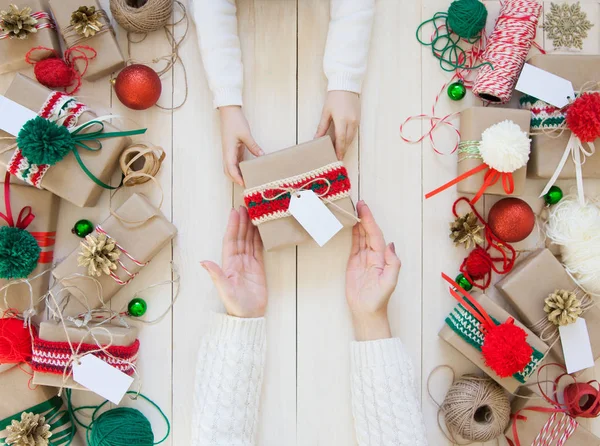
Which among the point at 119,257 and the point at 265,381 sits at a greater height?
the point at 119,257

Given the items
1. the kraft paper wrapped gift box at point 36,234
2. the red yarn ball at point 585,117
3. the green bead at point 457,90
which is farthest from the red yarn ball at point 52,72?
the red yarn ball at point 585,117

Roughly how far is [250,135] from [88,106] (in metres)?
0.44

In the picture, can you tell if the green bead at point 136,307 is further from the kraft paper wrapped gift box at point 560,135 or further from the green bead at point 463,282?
the kraft paper wrapped gift box at point 560,135

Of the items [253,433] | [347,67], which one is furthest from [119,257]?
[347,67]

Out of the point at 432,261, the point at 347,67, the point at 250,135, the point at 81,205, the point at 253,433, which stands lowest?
the point at 253,433

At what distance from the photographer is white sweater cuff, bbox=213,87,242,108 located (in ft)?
3.98

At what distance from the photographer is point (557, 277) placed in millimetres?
1228

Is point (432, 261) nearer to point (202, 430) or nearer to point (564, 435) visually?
point (564, 435)

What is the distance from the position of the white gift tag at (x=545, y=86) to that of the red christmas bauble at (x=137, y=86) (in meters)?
0.88

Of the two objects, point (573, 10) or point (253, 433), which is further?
point (573, 10)

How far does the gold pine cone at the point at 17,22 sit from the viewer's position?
3.78ft

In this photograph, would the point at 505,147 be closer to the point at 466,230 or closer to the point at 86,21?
the point at 466,230

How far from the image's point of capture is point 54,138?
1.10 metres

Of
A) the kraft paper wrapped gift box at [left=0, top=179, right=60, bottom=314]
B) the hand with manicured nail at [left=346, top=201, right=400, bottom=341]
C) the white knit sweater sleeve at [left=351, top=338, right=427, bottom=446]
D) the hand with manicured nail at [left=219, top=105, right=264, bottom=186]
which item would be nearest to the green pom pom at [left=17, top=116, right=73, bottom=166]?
the kraft paper wrapped gift box at [left=0, top=179, right=60, bottom=314]
